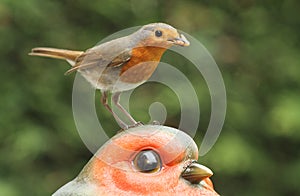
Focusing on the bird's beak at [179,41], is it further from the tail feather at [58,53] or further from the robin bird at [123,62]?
the tail feather at [58,53]

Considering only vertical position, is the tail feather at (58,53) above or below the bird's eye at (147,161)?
above

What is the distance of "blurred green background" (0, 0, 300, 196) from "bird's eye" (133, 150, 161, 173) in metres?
2.07

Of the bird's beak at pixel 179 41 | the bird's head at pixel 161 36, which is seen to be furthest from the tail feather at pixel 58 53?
the bird's beak at pixel 179 41

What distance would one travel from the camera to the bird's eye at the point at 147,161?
1.86 metres

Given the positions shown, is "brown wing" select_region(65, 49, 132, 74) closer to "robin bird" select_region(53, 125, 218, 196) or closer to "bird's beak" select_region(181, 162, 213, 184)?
"robin bird" select_region(53, 125, 218, 196)

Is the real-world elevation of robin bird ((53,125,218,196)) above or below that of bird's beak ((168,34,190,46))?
below

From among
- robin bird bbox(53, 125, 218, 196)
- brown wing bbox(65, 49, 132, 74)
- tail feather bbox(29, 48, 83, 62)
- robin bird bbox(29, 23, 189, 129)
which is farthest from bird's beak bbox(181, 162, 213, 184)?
tail feather bbox(29, 48, 83, 62)

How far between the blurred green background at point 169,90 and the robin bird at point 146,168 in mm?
2050

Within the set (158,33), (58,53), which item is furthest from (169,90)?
(158,33)

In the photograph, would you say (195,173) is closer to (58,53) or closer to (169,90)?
(58,53)

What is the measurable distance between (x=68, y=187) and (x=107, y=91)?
0.34 m

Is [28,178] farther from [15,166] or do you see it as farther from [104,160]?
[104,160]

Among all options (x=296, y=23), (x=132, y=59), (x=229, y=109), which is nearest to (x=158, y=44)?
(x=132, y=59)

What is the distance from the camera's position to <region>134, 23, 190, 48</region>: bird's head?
194 centimetres
